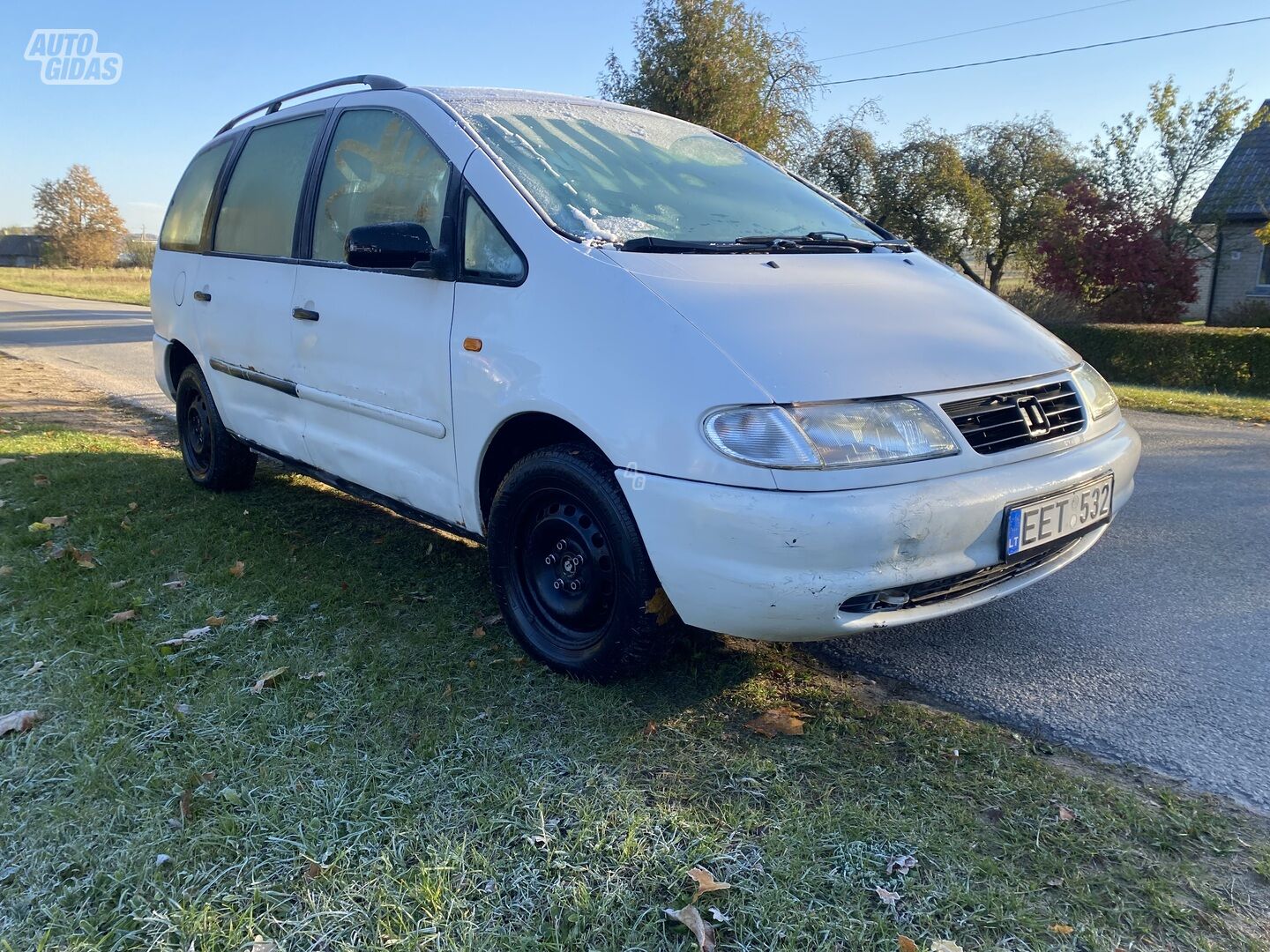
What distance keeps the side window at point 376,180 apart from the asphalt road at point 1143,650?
2262 millimetres

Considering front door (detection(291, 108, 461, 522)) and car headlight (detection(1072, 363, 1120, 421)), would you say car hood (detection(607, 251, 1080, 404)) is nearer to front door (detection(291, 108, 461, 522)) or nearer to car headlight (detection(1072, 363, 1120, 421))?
car headlight (detection(1072, 363, 1120, 421))

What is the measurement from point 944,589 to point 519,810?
134 cm

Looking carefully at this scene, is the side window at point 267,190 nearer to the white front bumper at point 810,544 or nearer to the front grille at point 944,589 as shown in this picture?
the white front bumper at point 810,544

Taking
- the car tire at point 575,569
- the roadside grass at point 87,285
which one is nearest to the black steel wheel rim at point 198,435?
the car tire at point 575,569

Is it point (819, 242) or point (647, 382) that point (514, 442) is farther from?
point (819, 242)

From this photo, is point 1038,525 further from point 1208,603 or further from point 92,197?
point 92,197

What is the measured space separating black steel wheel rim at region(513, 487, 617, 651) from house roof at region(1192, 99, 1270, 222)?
83.1ft

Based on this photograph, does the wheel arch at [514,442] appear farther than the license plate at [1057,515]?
Yes

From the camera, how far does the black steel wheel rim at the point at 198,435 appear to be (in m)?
5.23

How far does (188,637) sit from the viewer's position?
3338mm

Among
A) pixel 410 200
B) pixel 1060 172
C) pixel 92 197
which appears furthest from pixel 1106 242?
pixel 92 197

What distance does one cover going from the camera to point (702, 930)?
1896mm

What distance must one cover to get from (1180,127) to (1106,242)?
4.76 meters

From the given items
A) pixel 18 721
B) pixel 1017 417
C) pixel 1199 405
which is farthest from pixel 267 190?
pixel 1199 405
